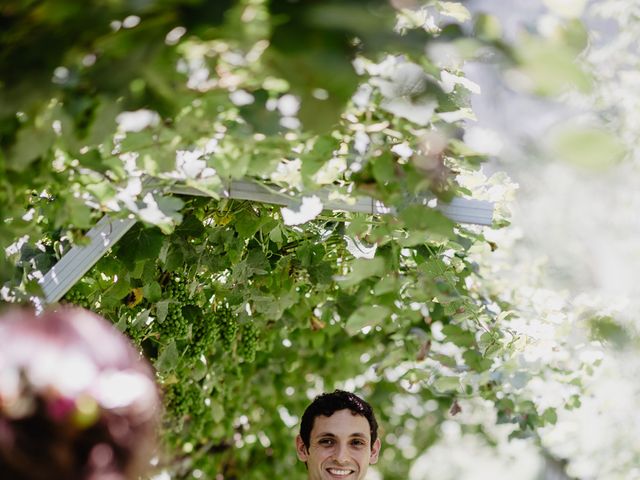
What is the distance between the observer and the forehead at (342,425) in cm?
352

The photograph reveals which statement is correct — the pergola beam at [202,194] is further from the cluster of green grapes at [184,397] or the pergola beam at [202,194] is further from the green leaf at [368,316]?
the cluster of green grapes at [184,397]

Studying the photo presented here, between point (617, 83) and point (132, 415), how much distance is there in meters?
4.58

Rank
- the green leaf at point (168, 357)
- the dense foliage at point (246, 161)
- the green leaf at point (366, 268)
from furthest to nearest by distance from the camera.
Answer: the green leaf at point (168, 357) < the green leaf at point (366, 268) < the dense foliage at point (246, 161)

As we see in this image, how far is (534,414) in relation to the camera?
3.74 metres

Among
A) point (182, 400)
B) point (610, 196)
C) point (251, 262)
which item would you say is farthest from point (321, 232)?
point (610, 196)

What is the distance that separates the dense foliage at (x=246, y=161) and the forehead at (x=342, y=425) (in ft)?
1.07

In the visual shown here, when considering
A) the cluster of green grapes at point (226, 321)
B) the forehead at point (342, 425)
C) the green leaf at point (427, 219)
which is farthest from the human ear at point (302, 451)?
the green leaf at point (427, 219)

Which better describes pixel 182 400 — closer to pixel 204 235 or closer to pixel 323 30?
pixel 204 235

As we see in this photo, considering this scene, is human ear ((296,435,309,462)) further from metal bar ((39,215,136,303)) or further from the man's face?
metal bar ((39,215,136,303))

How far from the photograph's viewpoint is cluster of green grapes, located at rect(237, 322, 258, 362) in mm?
3553

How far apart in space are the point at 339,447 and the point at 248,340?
54 cm

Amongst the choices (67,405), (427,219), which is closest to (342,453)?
(427,219)

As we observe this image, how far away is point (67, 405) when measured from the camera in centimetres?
107

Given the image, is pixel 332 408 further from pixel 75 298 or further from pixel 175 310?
pixel 75 298
